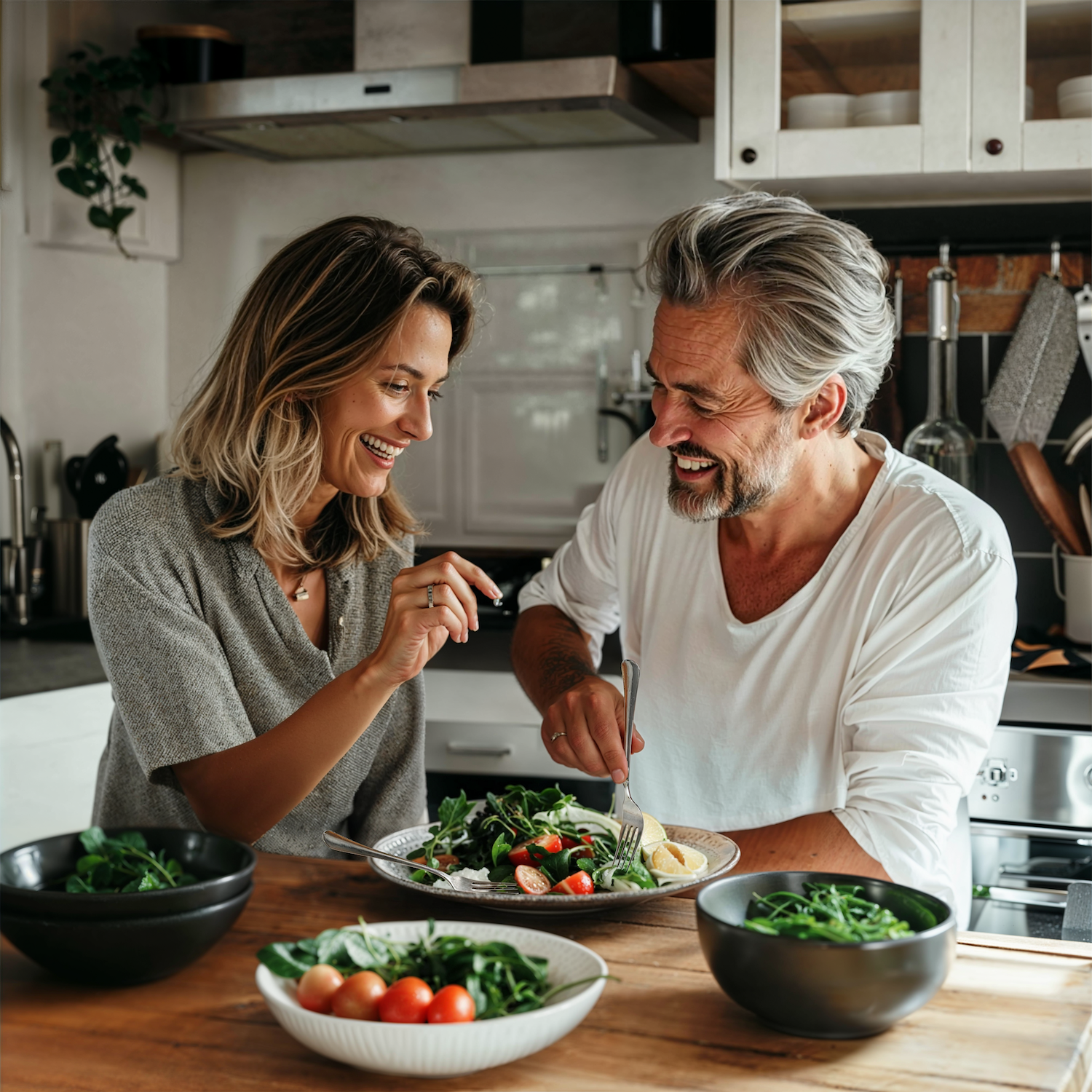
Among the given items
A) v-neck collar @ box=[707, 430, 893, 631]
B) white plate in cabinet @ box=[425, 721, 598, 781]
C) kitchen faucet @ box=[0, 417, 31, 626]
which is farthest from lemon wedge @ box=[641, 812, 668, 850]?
kitchen faucet @ box=[0, 417, 31, 626]

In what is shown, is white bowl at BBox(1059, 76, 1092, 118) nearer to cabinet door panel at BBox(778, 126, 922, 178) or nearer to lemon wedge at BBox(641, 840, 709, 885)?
cabinet door panel at BBox(778, 126, 922, 178)

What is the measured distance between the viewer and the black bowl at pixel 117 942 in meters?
0.85

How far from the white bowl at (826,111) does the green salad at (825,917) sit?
1.93m

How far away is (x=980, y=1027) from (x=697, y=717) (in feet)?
2.50

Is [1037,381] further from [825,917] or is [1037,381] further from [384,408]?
[825,917]

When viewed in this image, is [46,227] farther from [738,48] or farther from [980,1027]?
[980,1027]

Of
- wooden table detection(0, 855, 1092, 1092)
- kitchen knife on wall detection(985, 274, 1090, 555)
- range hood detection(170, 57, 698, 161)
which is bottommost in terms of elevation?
wooden table detection(0, 855, 1092, 1092)

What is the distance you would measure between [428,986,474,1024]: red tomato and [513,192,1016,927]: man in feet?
1.60

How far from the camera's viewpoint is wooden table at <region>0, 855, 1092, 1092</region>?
777 mm

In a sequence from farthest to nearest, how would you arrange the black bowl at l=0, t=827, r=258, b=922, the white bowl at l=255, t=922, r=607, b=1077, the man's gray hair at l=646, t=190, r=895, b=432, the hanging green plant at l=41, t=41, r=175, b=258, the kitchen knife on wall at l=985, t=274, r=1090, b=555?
1. the hanging green plant at l=41, t=41, r=175, b=258
2. the kitchen knife on wall at l=985, t=274, r=1090, b=555
3. the man's gray hair at l=646, t=190, r=895, b=432
4. the black bowl at l=0, t=827, r=258, b=922
5. the white bowl at l=255, t=922, r=607, b=1077

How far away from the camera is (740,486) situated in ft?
4.98

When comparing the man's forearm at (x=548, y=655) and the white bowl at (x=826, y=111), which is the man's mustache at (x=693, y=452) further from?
the white bowl at (x=826, y=111)

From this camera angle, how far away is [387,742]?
5.16 ft

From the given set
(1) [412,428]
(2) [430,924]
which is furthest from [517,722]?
(2) [430,924]
